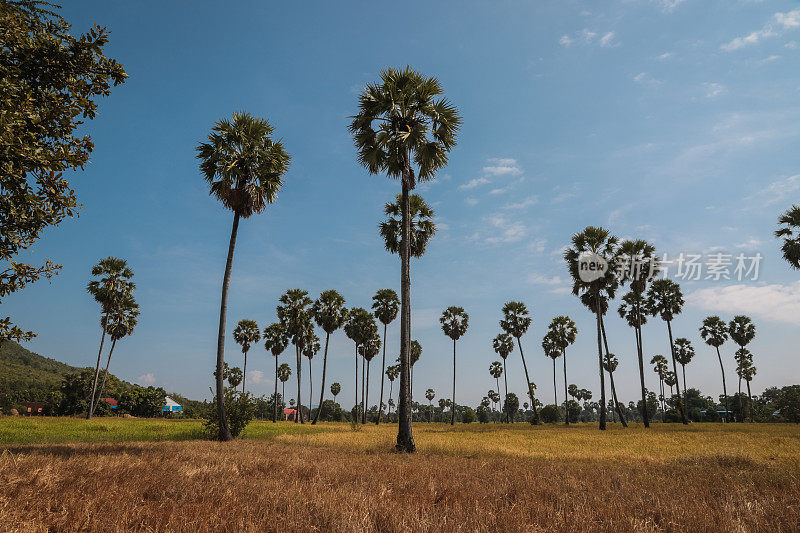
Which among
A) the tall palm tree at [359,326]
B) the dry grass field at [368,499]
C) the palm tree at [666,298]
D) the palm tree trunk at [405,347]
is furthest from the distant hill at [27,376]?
the palm tree at [666,298]

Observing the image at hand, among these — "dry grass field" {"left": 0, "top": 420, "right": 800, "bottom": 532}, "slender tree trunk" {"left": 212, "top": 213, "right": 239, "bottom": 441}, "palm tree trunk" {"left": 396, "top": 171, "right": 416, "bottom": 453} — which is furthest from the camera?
"slender tree trunk" {"left": 212, "top": 213, "right": 239, "bottom": 441}

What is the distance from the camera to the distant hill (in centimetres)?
8444

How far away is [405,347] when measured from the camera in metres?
16.5

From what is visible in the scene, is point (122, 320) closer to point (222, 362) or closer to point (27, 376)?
point (222, 362)

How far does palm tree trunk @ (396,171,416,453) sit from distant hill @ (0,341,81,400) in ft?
60.0

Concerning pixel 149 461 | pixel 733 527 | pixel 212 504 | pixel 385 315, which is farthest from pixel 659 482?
pixel 385 315

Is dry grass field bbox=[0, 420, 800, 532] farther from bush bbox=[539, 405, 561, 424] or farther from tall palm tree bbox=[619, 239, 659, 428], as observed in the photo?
bush bbox=[539, 405, 561, 424]

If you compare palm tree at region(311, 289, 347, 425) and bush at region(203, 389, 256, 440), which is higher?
palm tree at region(311, 289, 347, 425)

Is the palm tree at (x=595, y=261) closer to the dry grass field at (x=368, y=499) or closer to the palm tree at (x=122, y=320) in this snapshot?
the dry grass field at (x=368, y=499)

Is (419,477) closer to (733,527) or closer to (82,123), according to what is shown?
(733,527)

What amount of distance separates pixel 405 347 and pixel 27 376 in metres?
156

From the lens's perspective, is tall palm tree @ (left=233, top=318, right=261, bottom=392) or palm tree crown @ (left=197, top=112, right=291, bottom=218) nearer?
palm tree crown @ (left=197, top=112, right=291, bottom=218)

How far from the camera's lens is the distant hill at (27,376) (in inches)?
3324

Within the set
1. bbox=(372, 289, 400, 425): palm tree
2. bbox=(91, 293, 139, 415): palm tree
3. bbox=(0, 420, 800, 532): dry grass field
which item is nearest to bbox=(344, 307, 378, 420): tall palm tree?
bbox=(372, 289, 400, 425): palm tree
